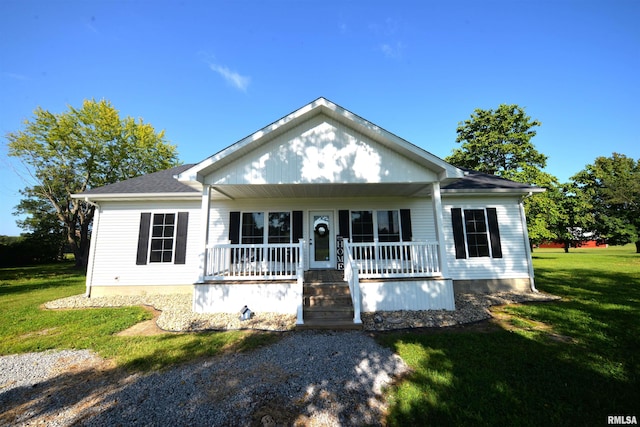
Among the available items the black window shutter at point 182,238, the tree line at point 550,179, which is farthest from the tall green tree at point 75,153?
the tree line at point 550,179

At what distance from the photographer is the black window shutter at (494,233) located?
8508 mm

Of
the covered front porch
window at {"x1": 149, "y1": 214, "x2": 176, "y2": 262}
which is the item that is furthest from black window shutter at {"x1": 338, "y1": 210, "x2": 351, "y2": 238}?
window at {"x1": 149, "y1": 214, "x2": 176, "y2": 262}

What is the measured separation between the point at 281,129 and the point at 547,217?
24231mm

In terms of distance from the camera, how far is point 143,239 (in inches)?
343

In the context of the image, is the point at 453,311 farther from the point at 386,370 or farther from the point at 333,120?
the point at 333,120

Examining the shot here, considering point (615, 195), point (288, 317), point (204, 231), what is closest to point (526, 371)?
point (288, 317)

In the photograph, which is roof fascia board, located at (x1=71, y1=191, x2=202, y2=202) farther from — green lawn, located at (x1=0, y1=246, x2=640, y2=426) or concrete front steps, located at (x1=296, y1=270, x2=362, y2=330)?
concrete front steps, located at (x1=296, y1=270, x2=362, y2=330)

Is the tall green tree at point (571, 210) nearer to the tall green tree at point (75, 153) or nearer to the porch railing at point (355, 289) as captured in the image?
the porch railing at point (355, 289)

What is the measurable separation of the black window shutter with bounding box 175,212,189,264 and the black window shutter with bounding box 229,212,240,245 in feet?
5.21

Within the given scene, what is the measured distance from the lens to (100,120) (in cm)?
1966

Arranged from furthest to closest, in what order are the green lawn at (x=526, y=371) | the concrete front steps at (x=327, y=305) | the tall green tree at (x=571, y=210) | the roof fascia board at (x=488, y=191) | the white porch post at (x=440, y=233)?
the tall green tree at (x=571, y=210), the roof fascia board at (x=488, y=191), the white porch post at (x=440, y=233), the concrete front steps at (x=327, y=305), the green lawn at (x=526, y=371)

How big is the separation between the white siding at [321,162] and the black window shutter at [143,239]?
3.84 metres

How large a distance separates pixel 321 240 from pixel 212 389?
593cm

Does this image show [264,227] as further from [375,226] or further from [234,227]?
[375,226]
